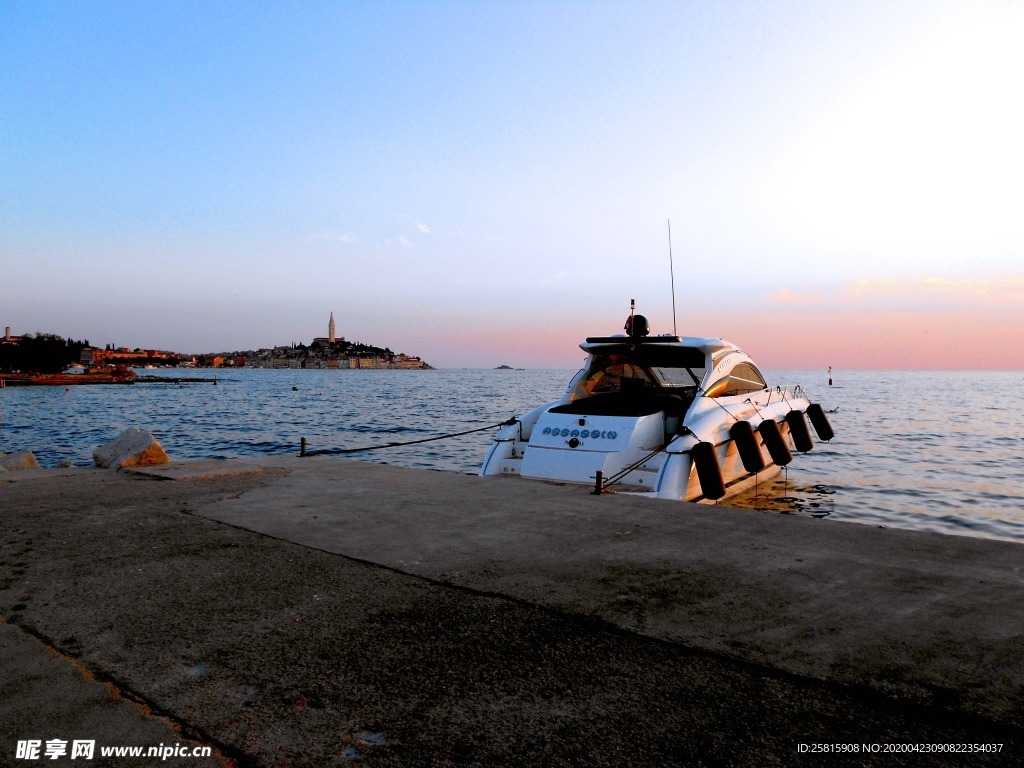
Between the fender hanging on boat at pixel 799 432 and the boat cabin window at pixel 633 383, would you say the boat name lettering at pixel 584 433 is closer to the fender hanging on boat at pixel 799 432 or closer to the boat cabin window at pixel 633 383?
the boat cabin window at pixel 633 383

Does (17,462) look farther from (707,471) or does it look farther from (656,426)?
(707,471)

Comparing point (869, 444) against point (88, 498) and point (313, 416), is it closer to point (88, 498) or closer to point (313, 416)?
point (88, 498)

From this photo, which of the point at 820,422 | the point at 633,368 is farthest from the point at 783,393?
the point at 633,368

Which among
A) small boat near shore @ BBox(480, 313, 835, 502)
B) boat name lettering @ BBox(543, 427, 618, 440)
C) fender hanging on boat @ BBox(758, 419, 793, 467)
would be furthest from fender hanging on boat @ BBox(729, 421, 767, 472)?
boat name lettering @ BBox(543, 427, 618, 440)

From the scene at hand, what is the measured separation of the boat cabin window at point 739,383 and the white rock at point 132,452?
9.09 meters

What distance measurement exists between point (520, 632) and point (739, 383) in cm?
1130

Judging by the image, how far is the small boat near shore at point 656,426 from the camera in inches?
399

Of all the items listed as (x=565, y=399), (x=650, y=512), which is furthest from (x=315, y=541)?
(x=565, y=399)

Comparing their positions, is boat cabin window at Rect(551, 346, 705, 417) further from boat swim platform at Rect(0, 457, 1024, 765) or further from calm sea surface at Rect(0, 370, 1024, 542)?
boat swim platform at Rect(0, 457, 1024, 765)

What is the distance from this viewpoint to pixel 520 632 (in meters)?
3.38

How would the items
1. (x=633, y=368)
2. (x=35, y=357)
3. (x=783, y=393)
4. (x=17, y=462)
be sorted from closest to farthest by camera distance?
(x=17, y=462) < (x=633, y=368) < (x=783, y=393) < (x=35, y=357)

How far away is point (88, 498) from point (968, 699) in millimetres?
7584

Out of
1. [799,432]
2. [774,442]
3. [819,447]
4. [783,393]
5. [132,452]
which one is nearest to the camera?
[132,452]

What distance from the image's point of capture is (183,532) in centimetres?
546
